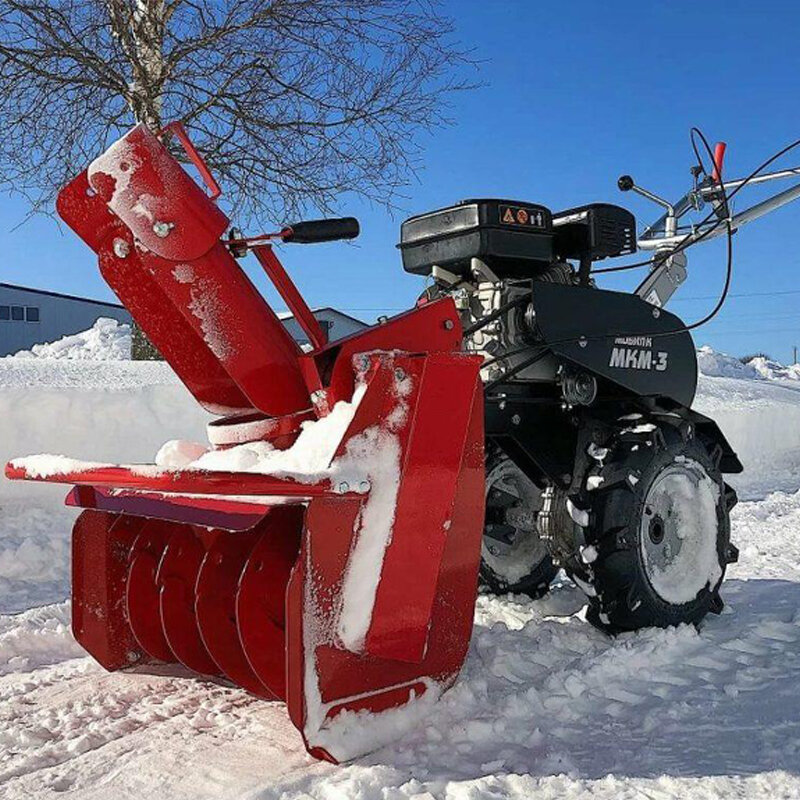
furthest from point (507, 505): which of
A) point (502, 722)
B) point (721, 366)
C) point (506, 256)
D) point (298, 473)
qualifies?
point (721, 366)

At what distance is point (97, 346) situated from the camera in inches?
644

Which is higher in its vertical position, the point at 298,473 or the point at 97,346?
the point at 97,346

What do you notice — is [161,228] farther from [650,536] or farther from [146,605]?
[650,536]

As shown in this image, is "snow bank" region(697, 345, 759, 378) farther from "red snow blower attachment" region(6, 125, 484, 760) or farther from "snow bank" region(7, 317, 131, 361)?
"red snow blower attachment" region(6, 125, 484, 760)

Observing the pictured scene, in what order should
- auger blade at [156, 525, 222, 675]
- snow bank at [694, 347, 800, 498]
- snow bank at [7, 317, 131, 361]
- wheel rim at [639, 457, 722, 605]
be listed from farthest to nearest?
snow bank at [7, 317, 131, 361]
snow bank at [694, 347, 800, 498]
wheel rim at [639, 457, 722, 605]
auger blade at [156, 525, 222, 675]

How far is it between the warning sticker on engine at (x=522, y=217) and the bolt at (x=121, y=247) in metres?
1.50

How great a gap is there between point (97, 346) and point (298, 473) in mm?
15097

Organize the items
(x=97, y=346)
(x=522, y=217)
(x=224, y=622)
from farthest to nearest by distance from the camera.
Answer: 1. (x=97, y=346)
2. (x=522, y=217)
3. (x=224, y=622)

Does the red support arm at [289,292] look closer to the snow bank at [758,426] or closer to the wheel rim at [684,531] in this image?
the wheel rim at [684,531]

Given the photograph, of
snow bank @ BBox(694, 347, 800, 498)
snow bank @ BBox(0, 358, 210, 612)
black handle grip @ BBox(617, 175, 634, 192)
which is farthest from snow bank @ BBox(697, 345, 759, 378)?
black handle grip @ BBox(617, 175, 634, 192)

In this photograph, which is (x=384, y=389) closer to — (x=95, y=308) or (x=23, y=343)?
(x=23, y=343)

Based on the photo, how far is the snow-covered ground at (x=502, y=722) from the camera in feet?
7.30

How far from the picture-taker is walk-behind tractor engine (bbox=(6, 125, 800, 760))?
2.37m

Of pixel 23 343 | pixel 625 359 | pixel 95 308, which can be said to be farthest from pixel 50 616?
pixel 95 308
